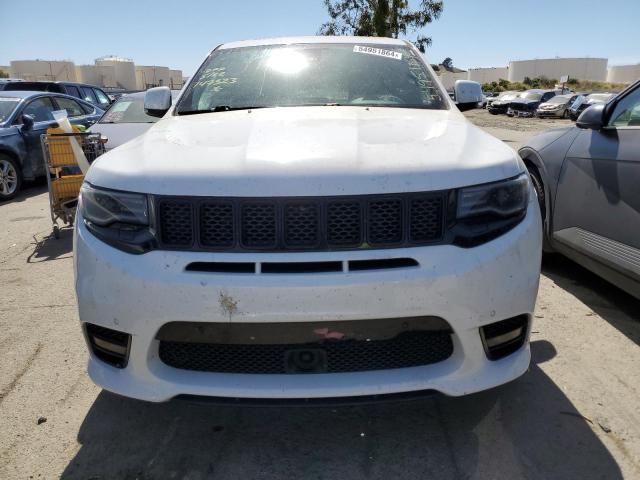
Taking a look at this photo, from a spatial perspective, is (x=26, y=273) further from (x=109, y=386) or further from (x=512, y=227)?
(x=512, y=227)

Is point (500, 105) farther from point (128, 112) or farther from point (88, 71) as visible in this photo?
point (88, 71)

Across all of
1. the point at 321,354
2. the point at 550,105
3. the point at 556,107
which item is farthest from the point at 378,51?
the point at 550,105

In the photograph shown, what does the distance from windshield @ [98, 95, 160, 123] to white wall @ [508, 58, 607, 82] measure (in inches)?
3967

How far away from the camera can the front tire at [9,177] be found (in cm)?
818

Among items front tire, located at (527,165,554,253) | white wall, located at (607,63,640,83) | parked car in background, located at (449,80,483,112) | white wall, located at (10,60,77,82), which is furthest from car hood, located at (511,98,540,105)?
white wall, located at (607,63,640,83)

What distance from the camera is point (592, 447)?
2172 mm

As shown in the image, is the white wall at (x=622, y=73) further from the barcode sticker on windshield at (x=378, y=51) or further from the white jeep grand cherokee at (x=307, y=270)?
the white jeep grand cherokee at (x=307, y=270)

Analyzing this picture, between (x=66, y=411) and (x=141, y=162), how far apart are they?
4.18 ft

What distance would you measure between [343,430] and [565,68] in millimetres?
112805

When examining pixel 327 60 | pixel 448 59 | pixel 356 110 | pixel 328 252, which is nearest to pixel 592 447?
pixel 328 252

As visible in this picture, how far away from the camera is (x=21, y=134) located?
8664mm

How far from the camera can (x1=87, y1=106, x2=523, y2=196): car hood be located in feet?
6.10

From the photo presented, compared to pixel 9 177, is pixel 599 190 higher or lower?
higher

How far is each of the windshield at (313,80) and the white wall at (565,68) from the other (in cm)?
10450
